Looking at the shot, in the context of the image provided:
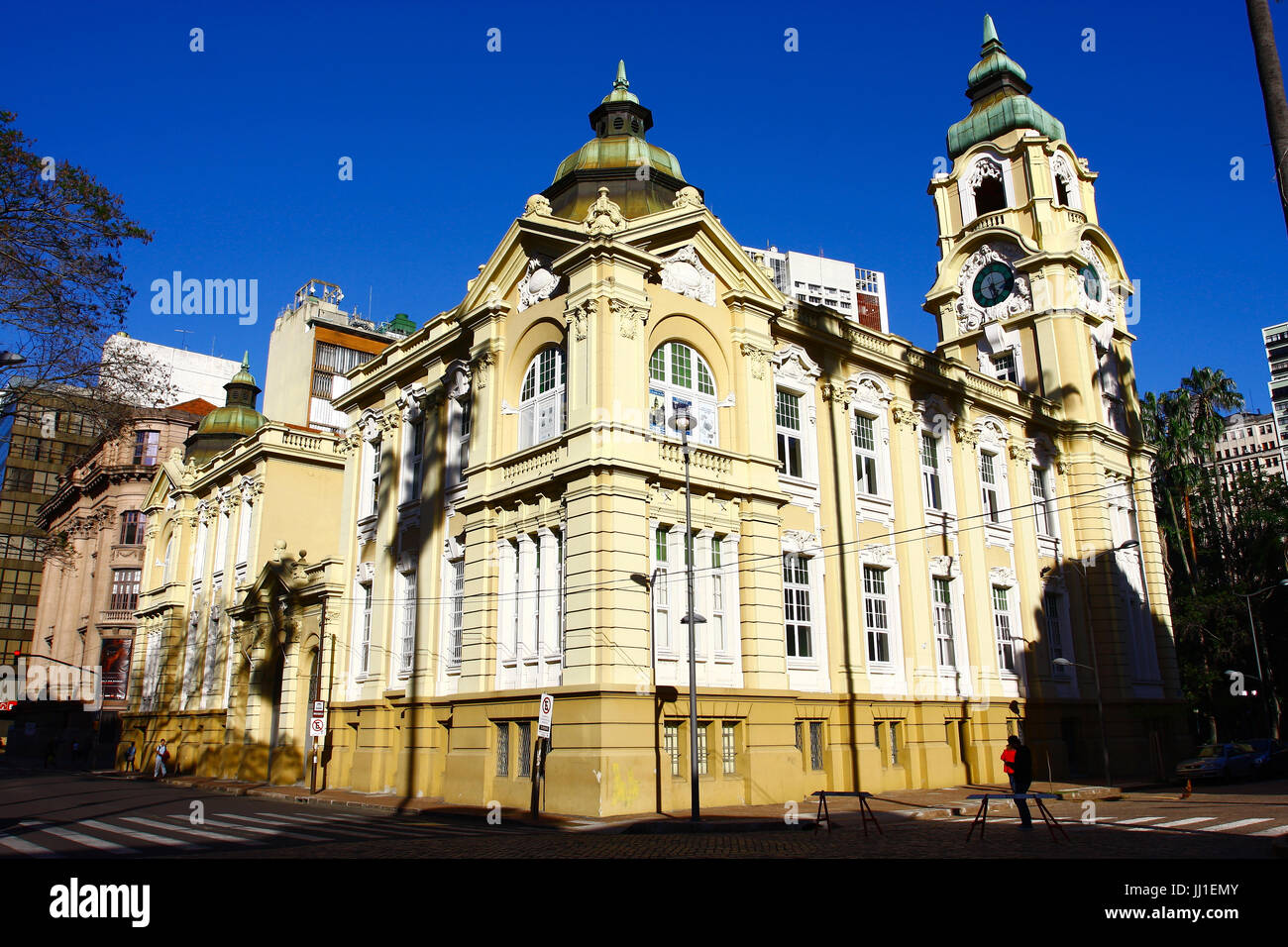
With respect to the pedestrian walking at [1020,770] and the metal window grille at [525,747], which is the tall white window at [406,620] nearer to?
the metal window grille at [525,747]

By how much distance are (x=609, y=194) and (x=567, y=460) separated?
879cm

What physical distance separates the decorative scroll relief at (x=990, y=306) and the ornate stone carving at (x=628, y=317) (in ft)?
70.9

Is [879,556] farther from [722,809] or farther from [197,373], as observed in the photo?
[197,373]

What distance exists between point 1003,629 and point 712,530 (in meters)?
14.5

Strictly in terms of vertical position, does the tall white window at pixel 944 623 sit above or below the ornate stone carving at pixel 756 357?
below

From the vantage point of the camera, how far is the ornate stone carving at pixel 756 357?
26.2 m

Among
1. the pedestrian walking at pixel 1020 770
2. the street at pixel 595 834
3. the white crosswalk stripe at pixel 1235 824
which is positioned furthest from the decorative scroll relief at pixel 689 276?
the white crosswalk stripe at pixel 1235 824

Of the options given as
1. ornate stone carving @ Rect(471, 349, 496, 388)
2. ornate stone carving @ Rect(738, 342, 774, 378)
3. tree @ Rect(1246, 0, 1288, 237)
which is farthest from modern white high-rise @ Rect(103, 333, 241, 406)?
tree @ Rect(1246, 0, 1288, 237)

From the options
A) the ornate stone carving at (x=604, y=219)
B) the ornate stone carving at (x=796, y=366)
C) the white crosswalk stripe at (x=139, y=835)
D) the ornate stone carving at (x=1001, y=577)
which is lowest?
the white crosswalk stripe at (x=139, y=835)

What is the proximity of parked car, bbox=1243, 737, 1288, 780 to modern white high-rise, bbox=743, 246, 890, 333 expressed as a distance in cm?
6546

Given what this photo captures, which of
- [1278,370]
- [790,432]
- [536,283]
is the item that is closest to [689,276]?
[536,283]
